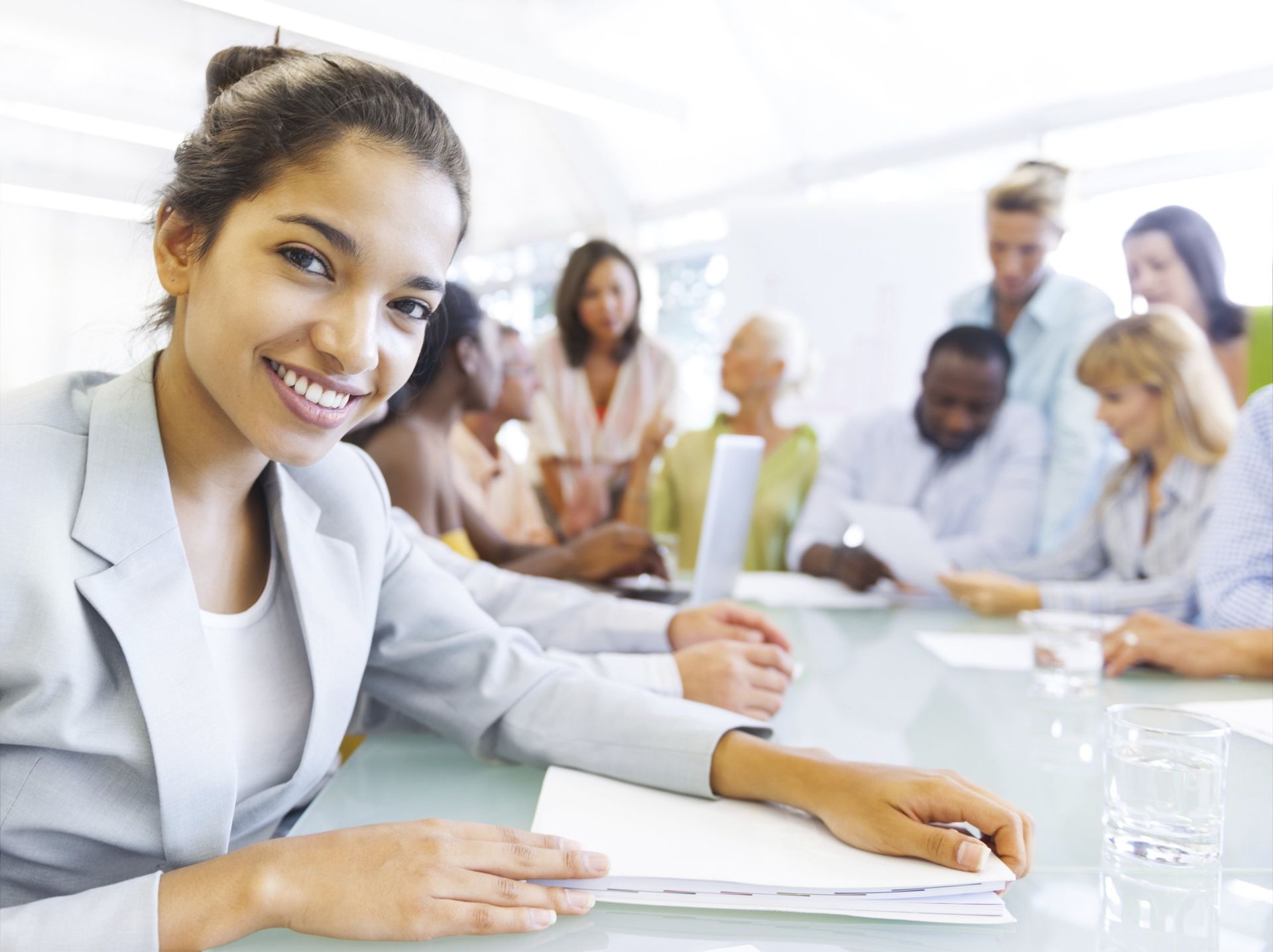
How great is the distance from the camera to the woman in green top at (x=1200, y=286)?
2.29 metres

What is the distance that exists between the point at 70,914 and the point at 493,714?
46 cm

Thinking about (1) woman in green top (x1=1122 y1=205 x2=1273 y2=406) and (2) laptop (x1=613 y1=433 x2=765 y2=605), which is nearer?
(2) laptop (x1=613 y1=433 x2=765 y2=605)

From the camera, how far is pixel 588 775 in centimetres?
98

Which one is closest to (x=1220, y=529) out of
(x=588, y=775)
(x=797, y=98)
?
(x=588, y=775)

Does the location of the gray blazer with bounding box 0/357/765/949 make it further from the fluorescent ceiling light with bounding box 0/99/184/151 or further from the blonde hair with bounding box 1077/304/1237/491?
the blonde hair with bounding box 1077/304/1237/491

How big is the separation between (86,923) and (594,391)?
8.77 feet

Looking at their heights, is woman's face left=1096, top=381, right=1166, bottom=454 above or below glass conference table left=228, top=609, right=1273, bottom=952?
above

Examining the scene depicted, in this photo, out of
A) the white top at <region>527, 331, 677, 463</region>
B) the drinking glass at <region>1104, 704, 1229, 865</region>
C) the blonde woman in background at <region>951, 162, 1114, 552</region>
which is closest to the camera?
the drinking glass at <region>1104, 704, 1229, 865</region>

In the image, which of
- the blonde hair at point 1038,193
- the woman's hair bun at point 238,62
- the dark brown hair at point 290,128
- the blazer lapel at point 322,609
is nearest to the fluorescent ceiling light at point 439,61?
the woman's hair bun at point 238,62

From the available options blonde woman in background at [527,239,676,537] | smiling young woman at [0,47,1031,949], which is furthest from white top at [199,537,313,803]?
blonde woman in background at [527,239,676,537]

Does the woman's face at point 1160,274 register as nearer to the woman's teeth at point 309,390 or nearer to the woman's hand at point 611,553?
the woman's hand at point 611,553

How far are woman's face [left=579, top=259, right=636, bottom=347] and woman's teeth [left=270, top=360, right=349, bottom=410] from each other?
7.41 feet

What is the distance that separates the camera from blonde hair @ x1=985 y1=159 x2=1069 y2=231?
2854 mm

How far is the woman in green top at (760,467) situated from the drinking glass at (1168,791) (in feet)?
6.60
